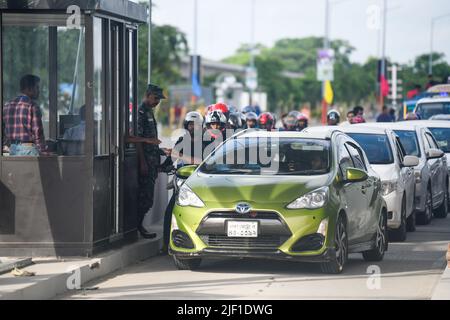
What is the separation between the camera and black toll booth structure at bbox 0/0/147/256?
1342 cm

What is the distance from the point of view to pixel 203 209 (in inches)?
520

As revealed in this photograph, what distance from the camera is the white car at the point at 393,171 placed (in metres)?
17.6

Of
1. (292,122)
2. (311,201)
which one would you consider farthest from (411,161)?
(292,122)

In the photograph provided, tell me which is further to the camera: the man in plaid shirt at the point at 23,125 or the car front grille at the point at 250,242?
the man in plaid shirt at the point at 23,125

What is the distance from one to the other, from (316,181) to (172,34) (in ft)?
181

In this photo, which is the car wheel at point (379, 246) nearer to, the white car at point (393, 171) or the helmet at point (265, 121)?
the white car at point (393, 171)

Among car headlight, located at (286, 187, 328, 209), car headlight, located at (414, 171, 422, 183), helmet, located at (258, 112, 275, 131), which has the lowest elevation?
car headlight, located at (414, 171, 422, 183)

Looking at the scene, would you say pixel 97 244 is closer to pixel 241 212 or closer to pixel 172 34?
pixel 241 212

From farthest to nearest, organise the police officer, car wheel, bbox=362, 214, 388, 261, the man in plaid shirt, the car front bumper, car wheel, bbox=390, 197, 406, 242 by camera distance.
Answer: car wheel, bbox=390, 197, 406, 242 < the police officer < car wheel, bbox=362, 214, 388, 261 < the man in plaid shirt < the car front bumper

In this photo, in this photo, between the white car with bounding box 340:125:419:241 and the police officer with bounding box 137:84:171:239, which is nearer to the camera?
the police officer with bounding box 137:84:171:239

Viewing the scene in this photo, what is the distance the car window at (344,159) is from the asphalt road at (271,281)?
113cm

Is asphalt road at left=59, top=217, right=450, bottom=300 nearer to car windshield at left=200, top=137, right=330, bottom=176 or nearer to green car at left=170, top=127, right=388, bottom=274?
green car at left=170, top=127, right=388, bottom=274

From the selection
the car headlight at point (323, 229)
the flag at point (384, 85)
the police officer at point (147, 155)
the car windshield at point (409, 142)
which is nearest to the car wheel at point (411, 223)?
the car windshield at point (409, 142)

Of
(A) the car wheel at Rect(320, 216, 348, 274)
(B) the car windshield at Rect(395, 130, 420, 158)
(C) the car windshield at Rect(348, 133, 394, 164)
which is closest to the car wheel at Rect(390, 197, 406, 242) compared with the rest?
(C) the car windshield at Rect(348, 133, 394, 164)
